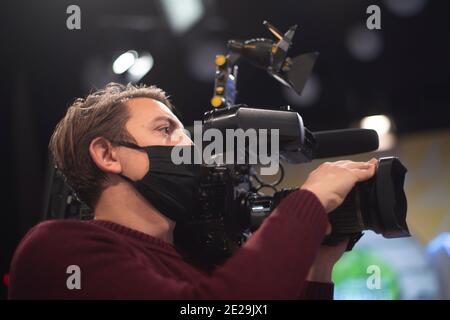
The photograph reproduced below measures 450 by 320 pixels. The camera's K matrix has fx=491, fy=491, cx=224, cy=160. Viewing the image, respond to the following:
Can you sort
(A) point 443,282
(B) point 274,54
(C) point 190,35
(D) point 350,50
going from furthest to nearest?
(D) point 350,50 → (C) point 190,35 → (A) point 443,282 → (B) point 274,54

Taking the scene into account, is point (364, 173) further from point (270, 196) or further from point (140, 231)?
point (140, 231)

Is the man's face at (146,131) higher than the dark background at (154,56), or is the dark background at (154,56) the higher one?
the dark background at (154,56)

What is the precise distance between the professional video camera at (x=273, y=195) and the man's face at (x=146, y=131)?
13 centimetres

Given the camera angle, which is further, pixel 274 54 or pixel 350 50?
pixel 350 50

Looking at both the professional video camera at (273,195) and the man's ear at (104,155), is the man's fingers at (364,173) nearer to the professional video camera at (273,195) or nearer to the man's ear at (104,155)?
the professional video camera at (273,195)

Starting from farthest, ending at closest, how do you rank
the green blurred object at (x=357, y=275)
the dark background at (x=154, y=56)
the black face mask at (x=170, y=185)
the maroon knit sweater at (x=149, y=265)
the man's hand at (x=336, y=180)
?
1. the green blurred object at (x=357, y=275)
2. the dark background at (x=154, y=56)
3. the black face mask at (x=170, y=185)
4. the man's hand at (x=336, y=180)
5. the maroon knit sweater at (x=149, y=265)

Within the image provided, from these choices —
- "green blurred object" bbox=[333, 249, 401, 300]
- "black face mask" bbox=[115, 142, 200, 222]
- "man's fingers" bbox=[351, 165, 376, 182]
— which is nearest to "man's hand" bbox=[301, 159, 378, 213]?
"man's fingers" bbox=[351, 165, 376, 182]

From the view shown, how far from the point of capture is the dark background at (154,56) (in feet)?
8.31

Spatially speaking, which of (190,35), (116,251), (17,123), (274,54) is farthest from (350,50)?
(116,251)

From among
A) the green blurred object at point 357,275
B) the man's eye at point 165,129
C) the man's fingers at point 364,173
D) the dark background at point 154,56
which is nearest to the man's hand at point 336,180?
the man's fingers at point 364,173

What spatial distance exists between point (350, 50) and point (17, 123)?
2.01 m

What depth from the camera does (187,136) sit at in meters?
1.24

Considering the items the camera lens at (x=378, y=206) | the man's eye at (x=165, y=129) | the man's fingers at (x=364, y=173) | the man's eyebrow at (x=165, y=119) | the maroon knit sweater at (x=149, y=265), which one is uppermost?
the man's eyebrow at (x=165, y=119)

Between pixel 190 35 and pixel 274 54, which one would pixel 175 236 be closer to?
pixel 274 54
